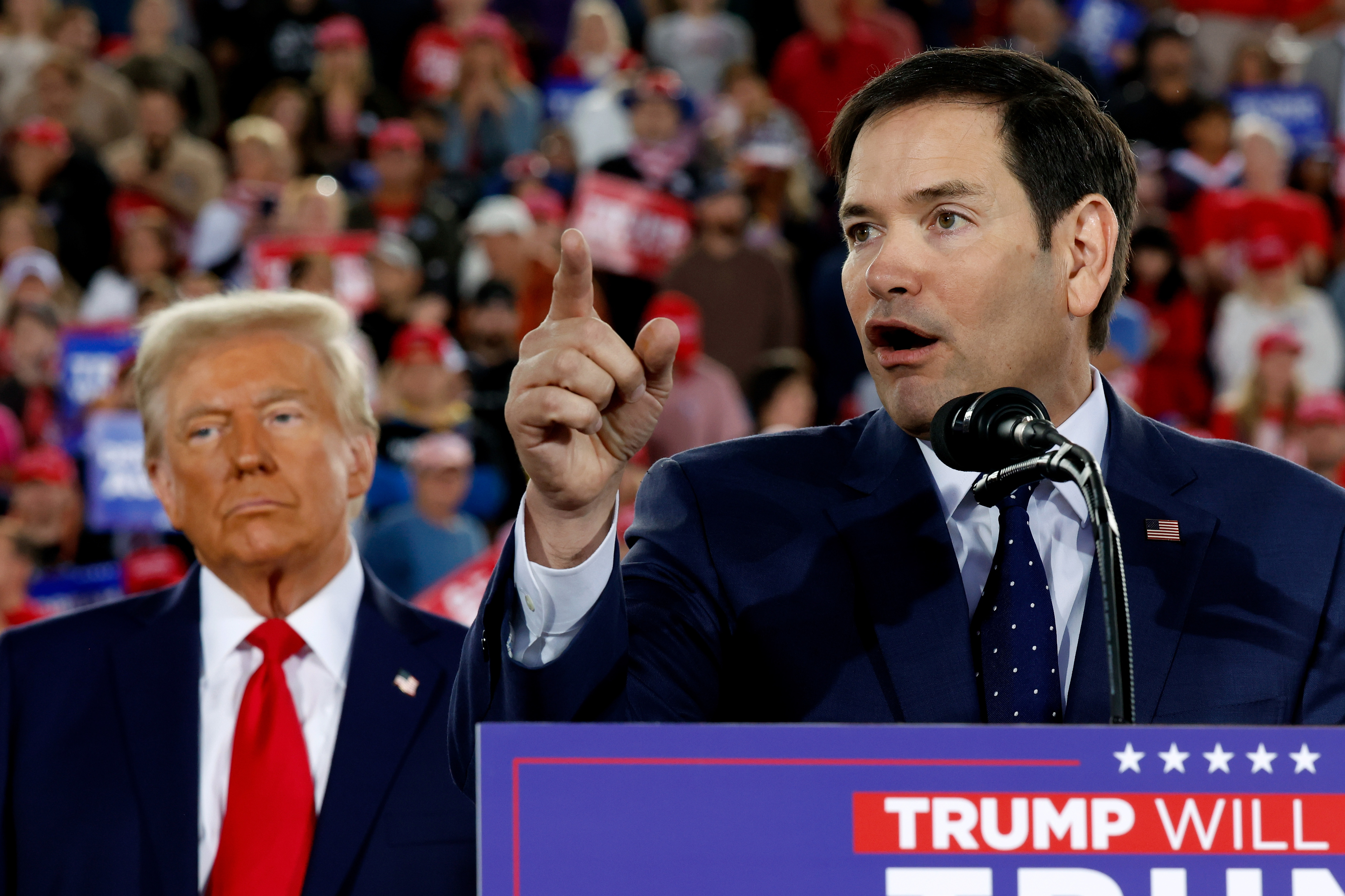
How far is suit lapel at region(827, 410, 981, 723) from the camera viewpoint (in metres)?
1.64

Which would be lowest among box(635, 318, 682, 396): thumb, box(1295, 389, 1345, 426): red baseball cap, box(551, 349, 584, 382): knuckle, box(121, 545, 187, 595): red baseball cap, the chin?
box(551, 349, 584, 382): knuckle

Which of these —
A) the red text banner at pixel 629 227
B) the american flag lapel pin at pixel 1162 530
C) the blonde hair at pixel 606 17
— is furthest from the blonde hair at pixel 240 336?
the blonde hair at pixel 606 17

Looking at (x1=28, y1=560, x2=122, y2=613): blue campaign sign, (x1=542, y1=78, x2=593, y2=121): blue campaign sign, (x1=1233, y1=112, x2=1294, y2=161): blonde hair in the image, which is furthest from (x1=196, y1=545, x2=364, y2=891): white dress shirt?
(x1=542, y1=78, x2=593, y2=121): blue campaign sign

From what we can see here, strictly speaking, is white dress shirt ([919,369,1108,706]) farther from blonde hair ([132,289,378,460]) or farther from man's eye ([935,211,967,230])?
blonde hair ([132,289,378,460])

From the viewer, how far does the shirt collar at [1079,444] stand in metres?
1.76

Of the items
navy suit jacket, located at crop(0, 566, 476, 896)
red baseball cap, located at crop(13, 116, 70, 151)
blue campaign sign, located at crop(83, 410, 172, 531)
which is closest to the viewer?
navy suit jacket, located at crop(0, 566, 476, 896)

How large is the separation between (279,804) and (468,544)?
134 inches

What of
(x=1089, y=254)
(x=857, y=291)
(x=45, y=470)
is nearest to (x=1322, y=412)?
(x=45, y=470)

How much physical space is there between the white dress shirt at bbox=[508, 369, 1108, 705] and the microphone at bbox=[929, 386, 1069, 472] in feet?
0.48

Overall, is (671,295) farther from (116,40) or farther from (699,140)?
(116,40)

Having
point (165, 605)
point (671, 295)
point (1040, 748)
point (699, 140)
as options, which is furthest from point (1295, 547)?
point (699, 140)

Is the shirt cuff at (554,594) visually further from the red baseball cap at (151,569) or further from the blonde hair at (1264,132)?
the blonde hair at (1264,132)

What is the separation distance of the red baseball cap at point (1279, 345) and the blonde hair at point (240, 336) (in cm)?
554

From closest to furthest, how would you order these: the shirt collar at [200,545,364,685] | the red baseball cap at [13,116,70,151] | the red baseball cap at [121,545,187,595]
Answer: the shirt collar at [200,545,364,685], the red baseball cap at [121,545,187,595], the red baseball cap at [13,116,70,151]
